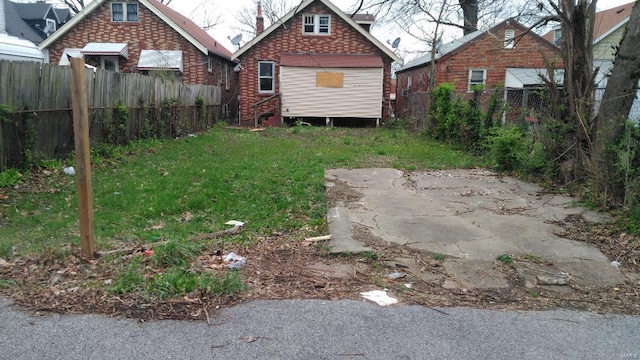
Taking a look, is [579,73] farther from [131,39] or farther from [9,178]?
[131,39]

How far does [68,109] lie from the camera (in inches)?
396

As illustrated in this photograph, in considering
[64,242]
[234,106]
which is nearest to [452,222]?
[64,242]

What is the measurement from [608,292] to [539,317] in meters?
1.00

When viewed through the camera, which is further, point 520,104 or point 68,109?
point 520,104

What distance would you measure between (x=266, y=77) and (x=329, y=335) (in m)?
21.7

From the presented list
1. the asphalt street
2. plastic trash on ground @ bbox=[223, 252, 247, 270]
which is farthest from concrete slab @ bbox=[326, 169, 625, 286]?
plastic trash on ground @ bbox=[223, 252, 247, 270]

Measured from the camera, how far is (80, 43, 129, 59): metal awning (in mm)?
22547

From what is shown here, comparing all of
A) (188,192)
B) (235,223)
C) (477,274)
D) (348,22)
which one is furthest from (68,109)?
(348,22)

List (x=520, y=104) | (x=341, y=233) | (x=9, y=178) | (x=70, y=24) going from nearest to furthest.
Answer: (x=341, y=233) → (x=9, y=178) → (x=520, y=104) → (x=70, y=24)

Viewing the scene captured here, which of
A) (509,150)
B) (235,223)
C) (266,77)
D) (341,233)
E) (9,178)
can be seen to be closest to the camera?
(341,233)

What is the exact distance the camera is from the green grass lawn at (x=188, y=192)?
592cm

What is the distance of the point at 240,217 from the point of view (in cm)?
659

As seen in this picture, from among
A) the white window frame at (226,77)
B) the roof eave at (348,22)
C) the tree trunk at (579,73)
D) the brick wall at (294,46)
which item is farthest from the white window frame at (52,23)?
the tree trunk at (579,73)

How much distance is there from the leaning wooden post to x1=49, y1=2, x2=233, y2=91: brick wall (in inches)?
808
